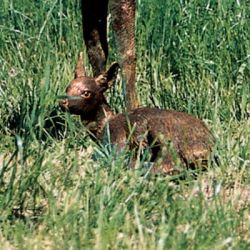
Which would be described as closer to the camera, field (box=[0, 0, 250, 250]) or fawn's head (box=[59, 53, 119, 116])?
field (box=[0, 0, 250, 250])

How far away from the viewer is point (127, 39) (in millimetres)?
4855

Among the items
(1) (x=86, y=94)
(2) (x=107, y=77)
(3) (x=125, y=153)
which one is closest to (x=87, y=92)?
(1) (x=86, y=94)

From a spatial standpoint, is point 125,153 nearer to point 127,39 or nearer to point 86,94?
point 86,94

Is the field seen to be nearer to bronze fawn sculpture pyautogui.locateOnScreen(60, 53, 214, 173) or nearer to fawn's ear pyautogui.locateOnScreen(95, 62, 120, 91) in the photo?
bronze fawn sculpture pyautogui.locateOnScreen(60, 53, 214, 173)

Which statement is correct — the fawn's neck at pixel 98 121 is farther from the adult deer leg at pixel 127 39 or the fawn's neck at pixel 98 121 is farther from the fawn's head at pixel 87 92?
the adult deer leg at pixel 127 39

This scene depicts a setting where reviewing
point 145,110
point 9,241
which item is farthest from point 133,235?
point 145,110

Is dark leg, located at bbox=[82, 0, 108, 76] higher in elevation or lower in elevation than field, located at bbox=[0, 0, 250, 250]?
higher

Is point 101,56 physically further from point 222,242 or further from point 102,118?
point 222,242

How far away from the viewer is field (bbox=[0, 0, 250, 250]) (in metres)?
3.38

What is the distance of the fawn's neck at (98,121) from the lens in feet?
15.3

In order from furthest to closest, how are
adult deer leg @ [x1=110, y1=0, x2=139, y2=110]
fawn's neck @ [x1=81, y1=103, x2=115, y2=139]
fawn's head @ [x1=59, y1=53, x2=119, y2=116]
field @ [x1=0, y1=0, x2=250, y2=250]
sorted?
adult deer leg @ [x1=110, y1=0, x2=139, y2=110], fawn's neck @ [x1=81, y1=103, x2=115, y2=139], fawn's head @ [x1=59, y1=53, x2=119, y2=116], field @ [x1=0, y1=0, x2=250, y2=250]

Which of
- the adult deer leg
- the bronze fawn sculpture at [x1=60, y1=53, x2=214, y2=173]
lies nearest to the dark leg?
the adult deer leg

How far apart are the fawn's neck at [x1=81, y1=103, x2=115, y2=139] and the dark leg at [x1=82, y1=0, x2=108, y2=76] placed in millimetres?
566

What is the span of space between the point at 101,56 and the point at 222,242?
2.18 metres
